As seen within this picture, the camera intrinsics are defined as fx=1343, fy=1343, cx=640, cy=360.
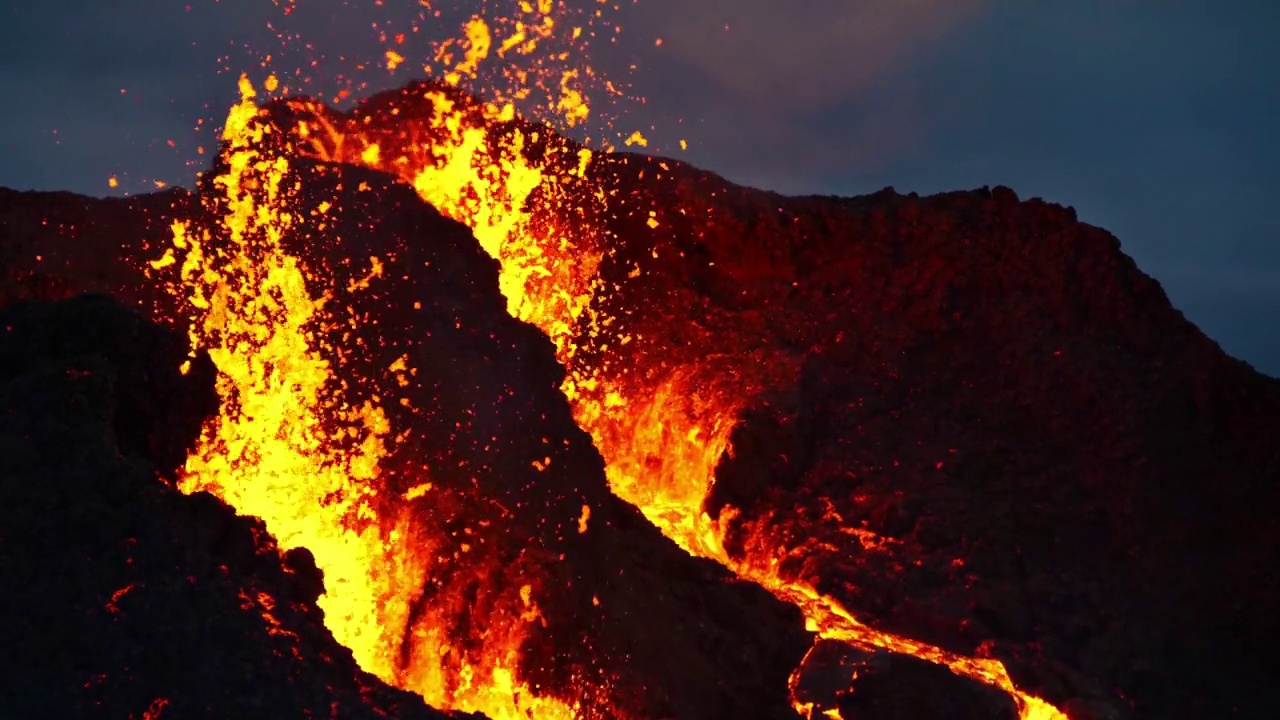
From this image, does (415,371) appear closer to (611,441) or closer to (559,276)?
(611,441)

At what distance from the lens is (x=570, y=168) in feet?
47.3

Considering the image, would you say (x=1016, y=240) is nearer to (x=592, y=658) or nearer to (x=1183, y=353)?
(x=1183, y=353)

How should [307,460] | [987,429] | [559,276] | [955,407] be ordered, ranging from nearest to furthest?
[307,460] → [987,429] → [955,407] → [559,276]

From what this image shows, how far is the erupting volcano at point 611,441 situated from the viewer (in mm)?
7781

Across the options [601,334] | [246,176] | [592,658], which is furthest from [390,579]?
[601,334]

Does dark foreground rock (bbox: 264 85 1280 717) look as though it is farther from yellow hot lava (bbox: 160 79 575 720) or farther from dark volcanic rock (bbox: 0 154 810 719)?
dark volcanic rock (bbox: 0 154 810 719)

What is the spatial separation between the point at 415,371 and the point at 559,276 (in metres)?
4.70

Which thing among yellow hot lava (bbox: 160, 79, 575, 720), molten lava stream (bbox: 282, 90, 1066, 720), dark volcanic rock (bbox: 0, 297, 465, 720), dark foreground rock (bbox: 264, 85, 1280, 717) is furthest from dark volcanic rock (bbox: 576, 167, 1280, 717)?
dark volcanic rock (bbox: 0, 297, 465, 720)

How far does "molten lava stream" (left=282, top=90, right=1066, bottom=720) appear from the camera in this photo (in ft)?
40.7

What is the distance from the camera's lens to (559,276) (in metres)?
14.0

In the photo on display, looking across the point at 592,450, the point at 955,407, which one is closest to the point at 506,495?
the point at 592,450

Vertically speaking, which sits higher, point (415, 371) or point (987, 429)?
point (987, 429)

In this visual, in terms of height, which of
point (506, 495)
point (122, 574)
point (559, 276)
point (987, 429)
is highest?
point (559, 276)

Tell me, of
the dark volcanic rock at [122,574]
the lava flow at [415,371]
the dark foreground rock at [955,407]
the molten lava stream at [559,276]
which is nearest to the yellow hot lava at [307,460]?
the lava flow at [415,371]
